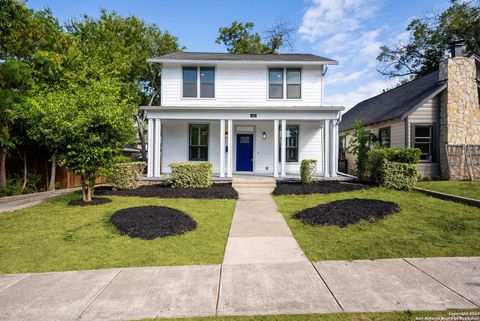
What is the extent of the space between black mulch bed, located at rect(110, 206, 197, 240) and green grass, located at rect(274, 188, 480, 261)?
2.49 meters

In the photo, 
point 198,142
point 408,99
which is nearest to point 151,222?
point 198,142

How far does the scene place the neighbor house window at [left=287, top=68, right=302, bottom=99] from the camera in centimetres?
1352

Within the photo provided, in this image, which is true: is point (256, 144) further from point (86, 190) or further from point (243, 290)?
point (243, 290)

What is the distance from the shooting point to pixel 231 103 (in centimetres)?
1358

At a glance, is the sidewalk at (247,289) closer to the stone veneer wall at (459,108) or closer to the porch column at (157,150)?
the porch column at (157,150)

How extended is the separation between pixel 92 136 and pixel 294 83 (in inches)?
381

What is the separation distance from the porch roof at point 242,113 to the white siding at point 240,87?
125 cm

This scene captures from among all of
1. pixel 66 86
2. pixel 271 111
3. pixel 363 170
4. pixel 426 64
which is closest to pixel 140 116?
pixel 66 86

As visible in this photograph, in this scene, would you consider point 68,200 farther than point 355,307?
Yes

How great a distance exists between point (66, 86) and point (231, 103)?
24.4 ft

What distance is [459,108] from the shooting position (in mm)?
12414

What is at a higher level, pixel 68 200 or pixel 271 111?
pixel 271 111

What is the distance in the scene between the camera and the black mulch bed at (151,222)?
554 cm

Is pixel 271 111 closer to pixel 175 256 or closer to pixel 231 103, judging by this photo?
pixel 231 103
